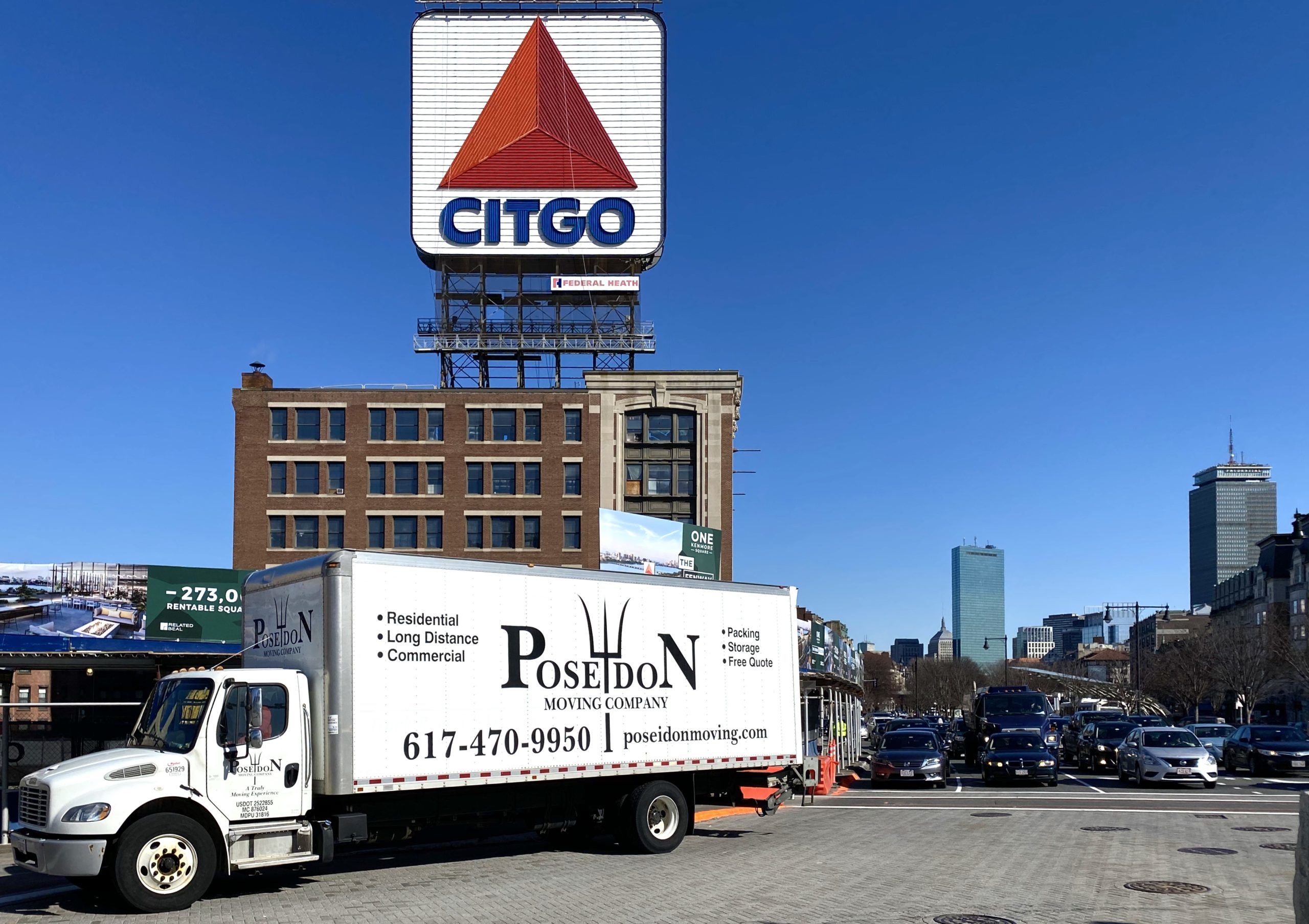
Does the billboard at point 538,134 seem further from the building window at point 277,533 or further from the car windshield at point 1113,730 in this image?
the car windshield at point 1113,730

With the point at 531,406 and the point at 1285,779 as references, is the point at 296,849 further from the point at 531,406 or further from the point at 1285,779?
the point at 531,406

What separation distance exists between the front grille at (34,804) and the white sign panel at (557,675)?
120 inches

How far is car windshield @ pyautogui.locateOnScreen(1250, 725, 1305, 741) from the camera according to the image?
120 feet

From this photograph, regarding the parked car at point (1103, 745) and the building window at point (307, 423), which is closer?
the parked car at point (1103, 745)

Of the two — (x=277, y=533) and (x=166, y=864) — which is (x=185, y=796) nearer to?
(x=166, y=864)

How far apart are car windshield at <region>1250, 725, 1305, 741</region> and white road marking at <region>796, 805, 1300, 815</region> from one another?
1398 centimetres

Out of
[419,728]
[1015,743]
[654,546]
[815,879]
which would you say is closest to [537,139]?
[654,546]

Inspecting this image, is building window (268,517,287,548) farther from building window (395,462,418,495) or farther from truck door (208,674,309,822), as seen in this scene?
truck door (208,674,309,822)

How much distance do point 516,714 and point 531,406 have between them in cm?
5026

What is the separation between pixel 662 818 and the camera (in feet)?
55.8

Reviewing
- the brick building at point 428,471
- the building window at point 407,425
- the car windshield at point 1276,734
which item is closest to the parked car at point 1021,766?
the car windshield at point 1276,734

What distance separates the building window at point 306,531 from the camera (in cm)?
6294

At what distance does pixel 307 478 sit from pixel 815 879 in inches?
2084

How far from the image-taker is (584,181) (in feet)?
209
